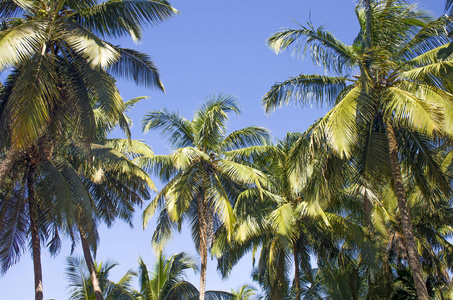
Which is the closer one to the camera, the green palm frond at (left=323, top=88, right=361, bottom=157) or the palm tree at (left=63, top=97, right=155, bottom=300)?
the green palm frond at (left=323, top=88, right=361, bottom=157)

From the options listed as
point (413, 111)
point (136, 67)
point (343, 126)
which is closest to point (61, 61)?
point (136, 67)

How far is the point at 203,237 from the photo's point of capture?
1795 centimetres

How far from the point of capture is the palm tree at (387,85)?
11.8 m

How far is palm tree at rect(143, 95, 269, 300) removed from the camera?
57.7 feet

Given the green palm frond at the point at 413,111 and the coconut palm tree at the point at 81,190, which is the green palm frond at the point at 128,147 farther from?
the green palm frond at the point at 413,111

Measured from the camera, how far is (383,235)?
1727 cm

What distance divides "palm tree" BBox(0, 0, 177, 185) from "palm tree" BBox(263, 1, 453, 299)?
3.74 m

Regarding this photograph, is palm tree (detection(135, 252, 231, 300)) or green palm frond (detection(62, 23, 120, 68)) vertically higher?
green palm frond (detection(62, 23, 120, 68))

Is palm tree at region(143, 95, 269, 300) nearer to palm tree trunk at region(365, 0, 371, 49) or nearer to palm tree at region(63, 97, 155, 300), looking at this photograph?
palm tree at region(63, 97, 155, 300)

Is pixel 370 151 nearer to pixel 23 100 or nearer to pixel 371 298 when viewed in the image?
pixel 371 298

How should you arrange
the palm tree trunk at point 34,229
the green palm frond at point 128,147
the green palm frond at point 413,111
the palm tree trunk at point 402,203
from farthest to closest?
the green palm frond at point 128,147, the palm tree trunk at point 34,229, the palm tree trunk at point 402,203, the green palm frond at point 413,111

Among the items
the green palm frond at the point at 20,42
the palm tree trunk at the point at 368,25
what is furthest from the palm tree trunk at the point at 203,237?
the green palm frond at the point at 20,42

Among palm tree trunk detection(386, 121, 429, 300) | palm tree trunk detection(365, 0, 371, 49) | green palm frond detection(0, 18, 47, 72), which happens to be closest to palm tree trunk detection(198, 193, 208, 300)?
palm tree trunk detection(386, 121, 429, 300)

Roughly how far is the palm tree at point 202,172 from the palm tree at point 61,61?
4.60m
